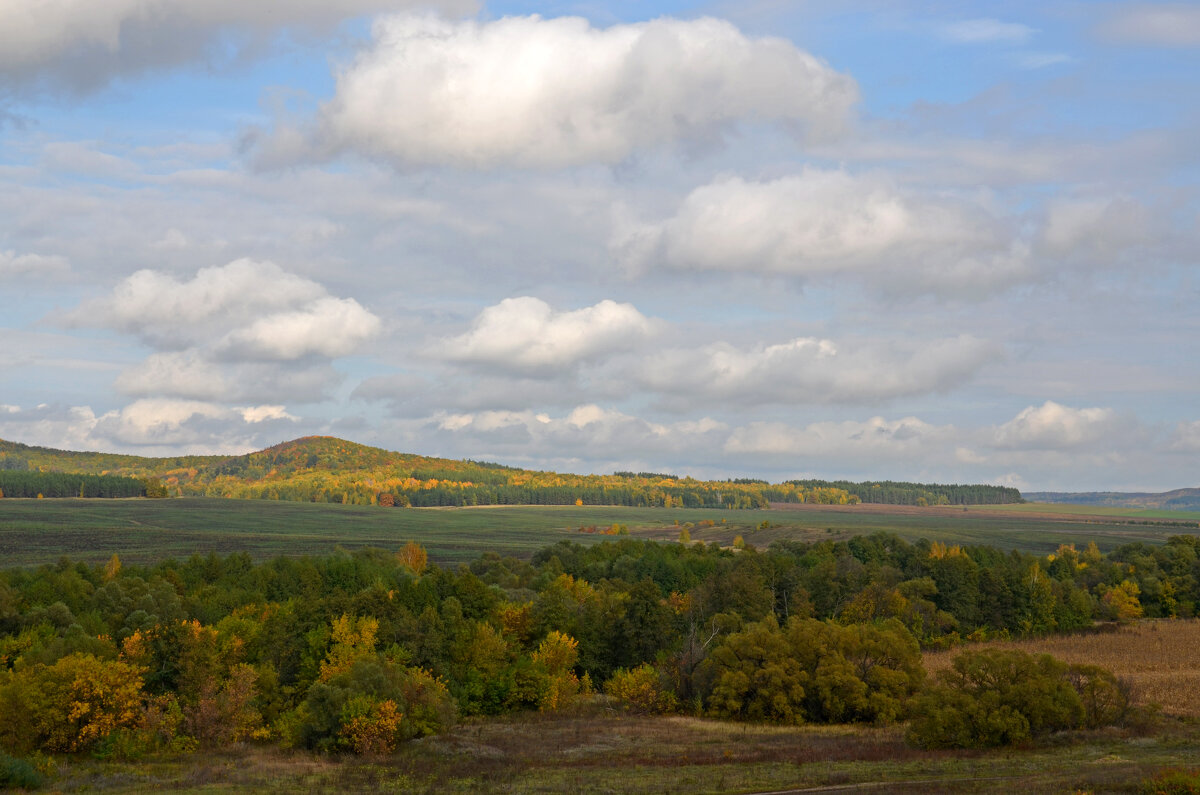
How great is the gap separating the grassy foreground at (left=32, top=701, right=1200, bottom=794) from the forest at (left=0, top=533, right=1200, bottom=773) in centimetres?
345

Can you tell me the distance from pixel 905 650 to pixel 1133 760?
32.3 m

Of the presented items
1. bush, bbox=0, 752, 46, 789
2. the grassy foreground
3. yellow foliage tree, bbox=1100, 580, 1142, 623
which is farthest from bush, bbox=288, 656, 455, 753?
yellow foliage tree, bbox=1100, 580, 1142, 623

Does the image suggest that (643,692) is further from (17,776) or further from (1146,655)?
(1146,655)

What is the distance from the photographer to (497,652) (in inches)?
3629

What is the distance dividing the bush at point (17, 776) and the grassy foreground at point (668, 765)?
135cm

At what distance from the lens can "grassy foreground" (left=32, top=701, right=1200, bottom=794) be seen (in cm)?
4897

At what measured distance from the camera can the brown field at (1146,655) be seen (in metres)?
82.4

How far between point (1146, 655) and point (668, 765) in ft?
255

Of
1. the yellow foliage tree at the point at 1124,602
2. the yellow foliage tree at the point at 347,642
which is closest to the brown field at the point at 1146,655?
the yellow foliage tree at the point at 1124,602

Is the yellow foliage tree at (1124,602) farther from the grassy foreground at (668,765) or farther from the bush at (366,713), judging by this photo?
the bush at (366,713)

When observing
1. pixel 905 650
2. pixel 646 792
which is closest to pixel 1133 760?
pixel 646 792

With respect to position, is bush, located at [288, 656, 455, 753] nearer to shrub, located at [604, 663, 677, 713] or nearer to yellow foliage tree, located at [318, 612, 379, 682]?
yellow foliage tree, located at [318, 612, 379, 682]

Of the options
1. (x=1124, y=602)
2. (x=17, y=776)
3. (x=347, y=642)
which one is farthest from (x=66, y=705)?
(x=1124, y=602)

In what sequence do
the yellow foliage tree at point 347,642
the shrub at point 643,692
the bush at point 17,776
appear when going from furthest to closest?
the shrub at point 643,692, the yellow foliage tree at point 347,642, the bush at point 17,776
